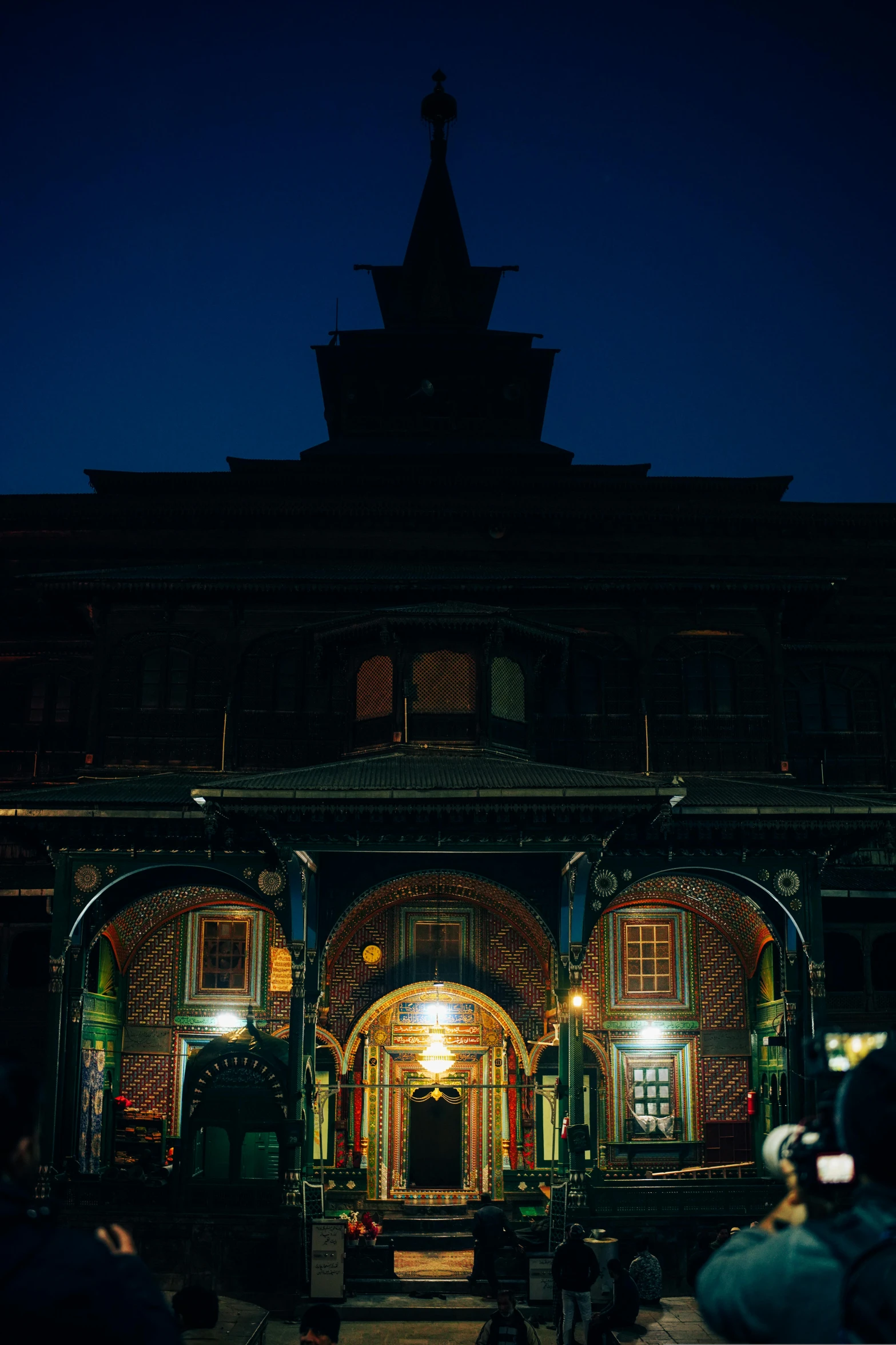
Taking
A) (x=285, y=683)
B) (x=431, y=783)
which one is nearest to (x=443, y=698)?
(x=431, y=783)

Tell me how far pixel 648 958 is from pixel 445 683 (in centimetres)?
715

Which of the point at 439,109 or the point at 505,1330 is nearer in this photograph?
the point at 505,1330

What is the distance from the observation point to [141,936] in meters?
23.3

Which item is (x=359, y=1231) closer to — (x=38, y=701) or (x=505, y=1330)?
(x=505, y=1330)

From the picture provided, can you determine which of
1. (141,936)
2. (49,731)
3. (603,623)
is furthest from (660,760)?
(49,731)

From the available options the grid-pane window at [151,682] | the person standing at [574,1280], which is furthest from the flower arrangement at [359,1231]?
the grid-pane window at [151,682]

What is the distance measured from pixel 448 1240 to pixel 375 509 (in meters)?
16.0

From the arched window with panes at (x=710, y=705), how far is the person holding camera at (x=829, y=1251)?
20.5 metres

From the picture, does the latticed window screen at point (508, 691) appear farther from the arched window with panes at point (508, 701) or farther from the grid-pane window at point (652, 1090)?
the grid-pane window at point (652, 1090)

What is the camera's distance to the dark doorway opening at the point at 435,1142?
22203 millimetres

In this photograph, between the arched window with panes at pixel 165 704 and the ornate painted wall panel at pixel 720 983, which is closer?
the ornate painted wall panel at pixel 720 983

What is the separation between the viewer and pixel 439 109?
38.6 metres

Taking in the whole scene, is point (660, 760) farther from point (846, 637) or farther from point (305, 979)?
point (305, 979)

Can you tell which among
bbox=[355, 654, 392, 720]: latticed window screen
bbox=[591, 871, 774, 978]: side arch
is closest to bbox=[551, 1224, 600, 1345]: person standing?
bbox=[591, 871, 774, 978]: side arch
